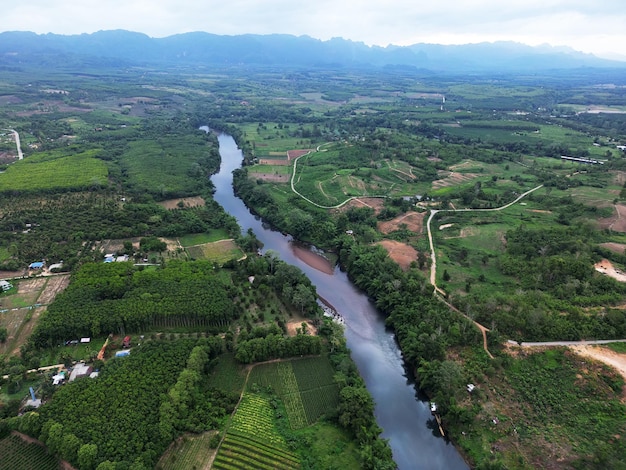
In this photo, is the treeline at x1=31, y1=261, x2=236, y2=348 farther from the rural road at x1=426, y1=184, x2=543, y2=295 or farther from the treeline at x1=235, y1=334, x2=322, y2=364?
the rural road at x1=426, y1=184, x2=543, y2=295

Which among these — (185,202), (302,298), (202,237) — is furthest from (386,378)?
(185,202)

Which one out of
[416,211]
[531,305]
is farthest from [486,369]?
[416,211]

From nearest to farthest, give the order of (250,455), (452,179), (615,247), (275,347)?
(250,455), (275,347), (615,247), (452,179)

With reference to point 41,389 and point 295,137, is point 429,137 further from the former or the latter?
point 41,389

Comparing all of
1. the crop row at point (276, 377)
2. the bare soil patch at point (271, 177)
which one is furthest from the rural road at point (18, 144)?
the crop row at point (276, 377)

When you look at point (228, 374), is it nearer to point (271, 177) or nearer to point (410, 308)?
point (410, 308)
